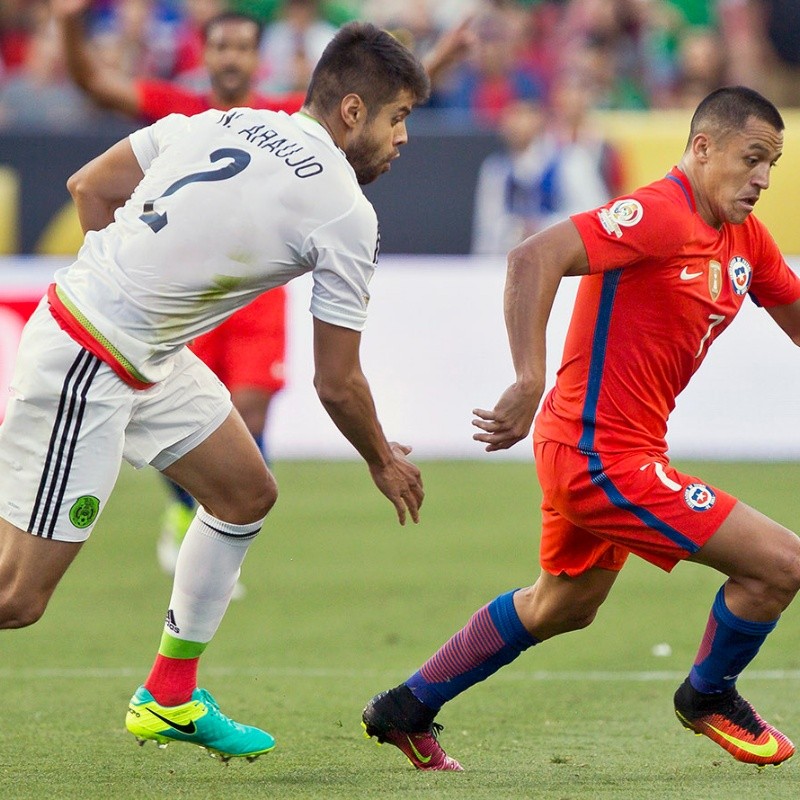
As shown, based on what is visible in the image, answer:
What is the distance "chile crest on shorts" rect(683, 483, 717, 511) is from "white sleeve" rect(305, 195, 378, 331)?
3.85 ft

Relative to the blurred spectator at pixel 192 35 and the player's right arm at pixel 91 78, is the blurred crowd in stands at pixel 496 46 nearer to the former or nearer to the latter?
the blurred spectator at pixel 192 35

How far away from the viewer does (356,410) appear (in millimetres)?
4445

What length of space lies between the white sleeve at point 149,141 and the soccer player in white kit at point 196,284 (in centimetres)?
9

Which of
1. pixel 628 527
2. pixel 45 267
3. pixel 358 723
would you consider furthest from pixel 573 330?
pixel 45 267

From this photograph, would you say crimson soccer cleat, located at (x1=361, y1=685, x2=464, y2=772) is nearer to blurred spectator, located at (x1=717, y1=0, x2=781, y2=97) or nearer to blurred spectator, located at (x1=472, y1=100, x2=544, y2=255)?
blurred spectator, located at (x1=472, y1=100, x2=544, y2=255)

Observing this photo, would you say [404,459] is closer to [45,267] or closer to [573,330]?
[573,330]

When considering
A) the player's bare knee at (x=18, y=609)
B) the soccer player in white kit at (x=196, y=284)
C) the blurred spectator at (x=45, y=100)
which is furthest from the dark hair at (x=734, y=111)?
the blurred spectator at (x=45, y=100)

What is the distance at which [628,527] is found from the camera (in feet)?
15.6

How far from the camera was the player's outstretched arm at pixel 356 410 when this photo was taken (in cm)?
437

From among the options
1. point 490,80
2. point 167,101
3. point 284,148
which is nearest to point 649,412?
point 284,148

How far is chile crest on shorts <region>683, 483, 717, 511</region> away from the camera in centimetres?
471

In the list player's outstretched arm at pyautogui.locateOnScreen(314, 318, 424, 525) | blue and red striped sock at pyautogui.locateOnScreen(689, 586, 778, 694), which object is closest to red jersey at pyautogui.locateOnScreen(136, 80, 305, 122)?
player's outstretched arm at pyautogui.locateOnScreen(314, 318, 424, 525)

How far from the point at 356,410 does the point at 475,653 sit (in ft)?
3.64

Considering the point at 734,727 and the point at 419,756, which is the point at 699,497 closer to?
the point at 734,727
